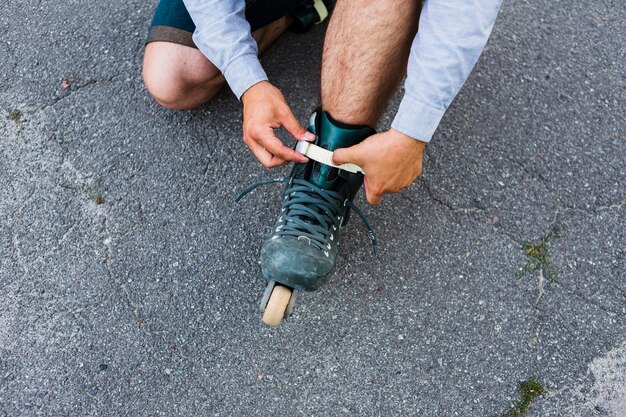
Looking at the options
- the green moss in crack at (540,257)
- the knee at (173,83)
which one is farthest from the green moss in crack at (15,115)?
the green moss in crack at (540,257)

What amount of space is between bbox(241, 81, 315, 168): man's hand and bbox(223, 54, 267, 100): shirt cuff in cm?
2

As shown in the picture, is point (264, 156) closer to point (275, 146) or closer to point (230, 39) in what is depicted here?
point (275, 146)

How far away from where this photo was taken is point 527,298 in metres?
1.89

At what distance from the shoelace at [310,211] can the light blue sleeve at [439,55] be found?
29cm

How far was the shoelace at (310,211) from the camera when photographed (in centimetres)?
161

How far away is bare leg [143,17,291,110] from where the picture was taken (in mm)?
1839

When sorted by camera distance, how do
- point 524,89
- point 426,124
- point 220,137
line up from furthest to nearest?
point 524,89
point 220,137
point 426,124

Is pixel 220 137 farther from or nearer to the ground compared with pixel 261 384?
farther from the ground

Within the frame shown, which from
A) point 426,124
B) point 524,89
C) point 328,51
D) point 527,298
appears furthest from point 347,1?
point 527,298

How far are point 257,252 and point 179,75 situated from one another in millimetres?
615

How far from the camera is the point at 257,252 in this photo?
6.20 feet

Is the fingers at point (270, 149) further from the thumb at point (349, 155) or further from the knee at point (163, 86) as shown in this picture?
the knee at point (163, 86)

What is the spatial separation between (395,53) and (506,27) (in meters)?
0.96

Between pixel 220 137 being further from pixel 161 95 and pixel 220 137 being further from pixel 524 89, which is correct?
pixel 524 89
